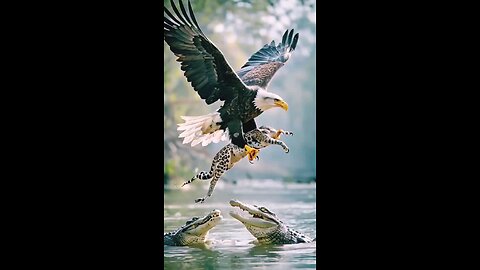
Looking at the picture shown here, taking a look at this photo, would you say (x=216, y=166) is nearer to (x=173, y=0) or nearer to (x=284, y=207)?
(x=284, y=207)

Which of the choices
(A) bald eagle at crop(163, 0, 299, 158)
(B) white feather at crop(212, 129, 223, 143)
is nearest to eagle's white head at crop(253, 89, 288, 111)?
(A) bald eagle at crop(163, 0, 299, 158)

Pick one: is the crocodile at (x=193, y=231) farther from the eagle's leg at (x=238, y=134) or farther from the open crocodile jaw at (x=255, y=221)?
the eagle's leg at (x=238, y=134)

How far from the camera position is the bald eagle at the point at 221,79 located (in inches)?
146

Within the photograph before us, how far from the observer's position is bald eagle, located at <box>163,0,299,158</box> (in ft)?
12.2

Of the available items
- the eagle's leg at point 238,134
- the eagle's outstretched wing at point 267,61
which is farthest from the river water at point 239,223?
the eagle's outstretched wing at point 267,61

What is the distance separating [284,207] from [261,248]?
225 millimetres

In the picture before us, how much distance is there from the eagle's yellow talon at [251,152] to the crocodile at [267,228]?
22cm

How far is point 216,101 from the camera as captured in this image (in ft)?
12.4

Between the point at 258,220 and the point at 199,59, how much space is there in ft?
2.58

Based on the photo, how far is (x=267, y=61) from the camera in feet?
12.5

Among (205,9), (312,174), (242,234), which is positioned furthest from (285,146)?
(205,9)

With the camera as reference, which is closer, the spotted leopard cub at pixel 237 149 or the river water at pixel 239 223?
the river water at pixel 239 223

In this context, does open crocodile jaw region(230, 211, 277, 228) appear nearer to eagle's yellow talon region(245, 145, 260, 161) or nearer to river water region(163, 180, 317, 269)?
river water region(163, 180, 317, 269)

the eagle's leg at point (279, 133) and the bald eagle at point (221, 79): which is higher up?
the bald eagle at point (221, 79)
